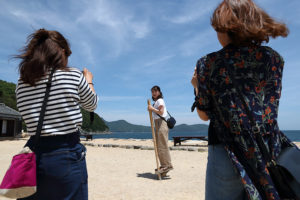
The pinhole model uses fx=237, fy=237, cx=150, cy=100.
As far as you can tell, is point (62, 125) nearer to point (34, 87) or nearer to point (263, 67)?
point (34, 87)

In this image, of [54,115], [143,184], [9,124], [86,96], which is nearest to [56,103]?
[54,115]

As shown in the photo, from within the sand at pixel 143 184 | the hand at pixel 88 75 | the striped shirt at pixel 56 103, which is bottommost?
the sand at pixel 143 184

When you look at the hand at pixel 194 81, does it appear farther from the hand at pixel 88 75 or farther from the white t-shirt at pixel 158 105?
the white t-shirt at pixel 158 105

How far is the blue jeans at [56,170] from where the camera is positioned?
1.56m

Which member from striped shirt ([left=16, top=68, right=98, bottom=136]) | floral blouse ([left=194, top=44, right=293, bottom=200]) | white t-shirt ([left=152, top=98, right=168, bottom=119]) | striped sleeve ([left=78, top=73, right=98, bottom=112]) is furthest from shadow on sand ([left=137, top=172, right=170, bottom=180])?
floral blouse ([left=194, top=44, right=293, bottom=200])

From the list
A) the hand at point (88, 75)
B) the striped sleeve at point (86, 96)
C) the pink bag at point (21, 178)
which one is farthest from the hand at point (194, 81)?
the pink bag at point (21, 178)

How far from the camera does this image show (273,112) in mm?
1330

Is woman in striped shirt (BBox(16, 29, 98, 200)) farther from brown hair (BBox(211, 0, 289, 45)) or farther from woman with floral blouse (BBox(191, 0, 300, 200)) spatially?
brown hair (BBox(211, 0, 289, 45))

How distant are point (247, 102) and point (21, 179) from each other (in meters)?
1.44

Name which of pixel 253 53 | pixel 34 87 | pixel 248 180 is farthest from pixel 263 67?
pixel 34 87

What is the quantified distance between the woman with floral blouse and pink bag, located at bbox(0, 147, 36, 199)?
1.10 metres

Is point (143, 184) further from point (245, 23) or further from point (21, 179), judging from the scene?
point (245, 23)

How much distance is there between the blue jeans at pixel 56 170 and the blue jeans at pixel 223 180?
35.5 inches

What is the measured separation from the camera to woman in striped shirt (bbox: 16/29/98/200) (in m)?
1.57
